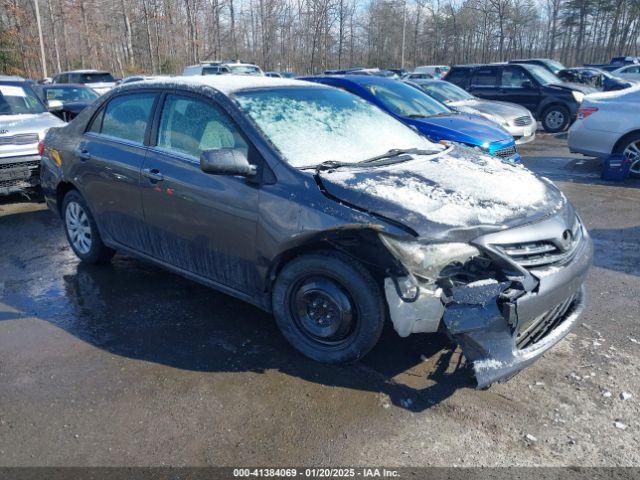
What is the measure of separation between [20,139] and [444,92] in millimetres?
8445

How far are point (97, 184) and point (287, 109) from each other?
194cm

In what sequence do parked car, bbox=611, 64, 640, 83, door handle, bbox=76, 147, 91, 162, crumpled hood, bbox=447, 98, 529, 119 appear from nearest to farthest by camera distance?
Result: door handle, bbox=76, 147, 91, 162 → crumpled hood, bbox=447, 98, 529, 119 → parked car, bbox=611, 64, 640, 83

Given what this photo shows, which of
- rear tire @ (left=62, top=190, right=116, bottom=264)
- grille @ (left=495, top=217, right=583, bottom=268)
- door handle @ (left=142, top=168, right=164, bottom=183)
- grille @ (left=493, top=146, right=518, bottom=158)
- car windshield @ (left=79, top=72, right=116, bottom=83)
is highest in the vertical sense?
car windshield @ (left=79, top=72, right=116, bottom=83)

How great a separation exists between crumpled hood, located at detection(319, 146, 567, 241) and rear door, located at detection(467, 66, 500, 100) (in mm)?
12593

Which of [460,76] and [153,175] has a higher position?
[460,76]

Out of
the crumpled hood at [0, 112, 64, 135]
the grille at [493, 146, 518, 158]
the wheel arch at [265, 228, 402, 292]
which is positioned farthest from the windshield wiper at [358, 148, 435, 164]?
the crumpled hood at [0, 112, 64, 135]

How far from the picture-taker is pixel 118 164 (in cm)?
435

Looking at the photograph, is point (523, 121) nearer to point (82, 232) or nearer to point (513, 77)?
point (513, 77)

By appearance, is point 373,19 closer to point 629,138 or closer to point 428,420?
point 629,138

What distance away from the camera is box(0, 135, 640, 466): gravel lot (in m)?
2.66

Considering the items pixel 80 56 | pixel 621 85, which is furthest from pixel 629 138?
pixel 80 56

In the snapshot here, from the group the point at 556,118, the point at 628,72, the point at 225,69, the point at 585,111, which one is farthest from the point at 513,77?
the point at 628,72

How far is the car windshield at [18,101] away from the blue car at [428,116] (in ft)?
15.4

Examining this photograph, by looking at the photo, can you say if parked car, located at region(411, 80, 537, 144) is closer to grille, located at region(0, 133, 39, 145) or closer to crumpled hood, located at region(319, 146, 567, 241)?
grille, located at region(0, 133, 39, 145)
